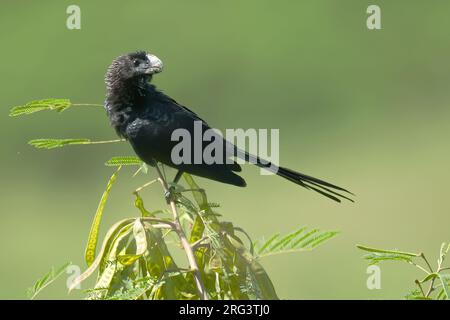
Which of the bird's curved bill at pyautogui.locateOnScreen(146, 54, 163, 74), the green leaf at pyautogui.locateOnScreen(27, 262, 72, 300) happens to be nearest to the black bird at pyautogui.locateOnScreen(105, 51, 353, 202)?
the bird's curved bill at pyautogui.locateOnScreen(146, 54, 163, 74)

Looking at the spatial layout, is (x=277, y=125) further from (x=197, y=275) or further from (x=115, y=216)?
(x=197, y=275)

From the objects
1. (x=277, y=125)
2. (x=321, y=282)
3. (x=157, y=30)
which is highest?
(x=157, y=30)

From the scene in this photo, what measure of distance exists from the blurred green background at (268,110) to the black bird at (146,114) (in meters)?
5.55

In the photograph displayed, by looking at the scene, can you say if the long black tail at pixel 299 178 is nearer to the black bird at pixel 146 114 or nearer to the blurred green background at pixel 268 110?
the black bird at pixel 146 114

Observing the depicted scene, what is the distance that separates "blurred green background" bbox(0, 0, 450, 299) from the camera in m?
11.1

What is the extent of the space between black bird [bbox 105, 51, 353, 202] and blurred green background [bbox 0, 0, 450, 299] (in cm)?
555

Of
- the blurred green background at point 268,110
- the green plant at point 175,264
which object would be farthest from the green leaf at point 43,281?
the blurred green background at point 268,110

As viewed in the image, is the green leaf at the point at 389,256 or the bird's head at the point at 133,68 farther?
the bird's head at the point at 133,68

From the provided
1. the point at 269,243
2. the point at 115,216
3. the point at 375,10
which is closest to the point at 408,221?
the point at 115,216

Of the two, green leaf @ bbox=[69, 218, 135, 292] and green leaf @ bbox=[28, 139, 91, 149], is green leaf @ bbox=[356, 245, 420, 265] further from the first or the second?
green leaf @ bbox=[28, 139, 91, 149]

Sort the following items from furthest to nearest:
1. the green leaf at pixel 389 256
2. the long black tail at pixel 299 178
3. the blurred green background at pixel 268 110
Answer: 1. the blurred green background at pixel 268 110
2. the long black tail at pixel 299 178
3. the green leaf at pixel 389 256

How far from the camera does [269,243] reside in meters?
2.62

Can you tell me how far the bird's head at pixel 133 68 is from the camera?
386 centimetres

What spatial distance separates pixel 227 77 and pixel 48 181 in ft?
11.1
